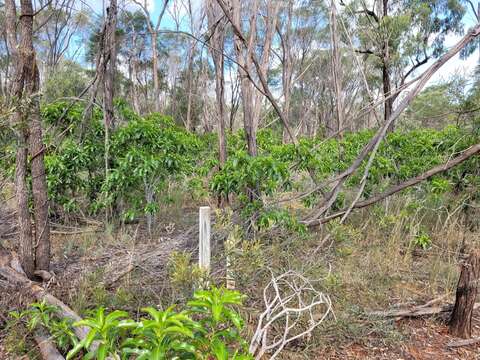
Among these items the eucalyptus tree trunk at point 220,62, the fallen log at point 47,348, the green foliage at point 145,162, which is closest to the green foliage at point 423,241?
the green foliage at point 145,162

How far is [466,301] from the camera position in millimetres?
2598

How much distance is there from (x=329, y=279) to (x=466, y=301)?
1015 millimetres

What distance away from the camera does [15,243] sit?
11.9ft

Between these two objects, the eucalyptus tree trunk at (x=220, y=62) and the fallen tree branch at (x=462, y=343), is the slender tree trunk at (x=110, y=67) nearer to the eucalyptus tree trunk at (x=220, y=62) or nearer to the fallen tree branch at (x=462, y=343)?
the eucalyptus tree trunk at (x=220, y=62)

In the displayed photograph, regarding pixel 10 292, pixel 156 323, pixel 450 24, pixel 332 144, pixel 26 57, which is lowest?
pixel 10 292

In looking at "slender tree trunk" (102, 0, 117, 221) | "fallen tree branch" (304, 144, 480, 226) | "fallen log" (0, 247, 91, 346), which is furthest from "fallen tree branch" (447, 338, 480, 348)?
"slender tree trunk" (102, 0, 117, 221)

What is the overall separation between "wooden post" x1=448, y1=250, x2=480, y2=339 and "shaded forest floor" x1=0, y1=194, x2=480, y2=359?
11 centimetres

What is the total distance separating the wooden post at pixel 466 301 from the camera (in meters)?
2.59

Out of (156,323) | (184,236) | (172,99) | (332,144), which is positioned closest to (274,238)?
(184,236)

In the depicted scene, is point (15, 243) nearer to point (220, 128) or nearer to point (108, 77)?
point (108, 77)

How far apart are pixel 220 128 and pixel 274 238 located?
7.54 feet

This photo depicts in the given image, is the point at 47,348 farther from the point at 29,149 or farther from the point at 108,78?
the point at 108,78

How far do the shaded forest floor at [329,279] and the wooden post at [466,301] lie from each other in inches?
4.3

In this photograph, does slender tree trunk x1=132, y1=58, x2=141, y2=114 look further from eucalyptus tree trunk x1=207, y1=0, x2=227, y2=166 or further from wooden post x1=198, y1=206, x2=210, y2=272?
wooden post x1=198, y1=206, x2=210, y2=272
